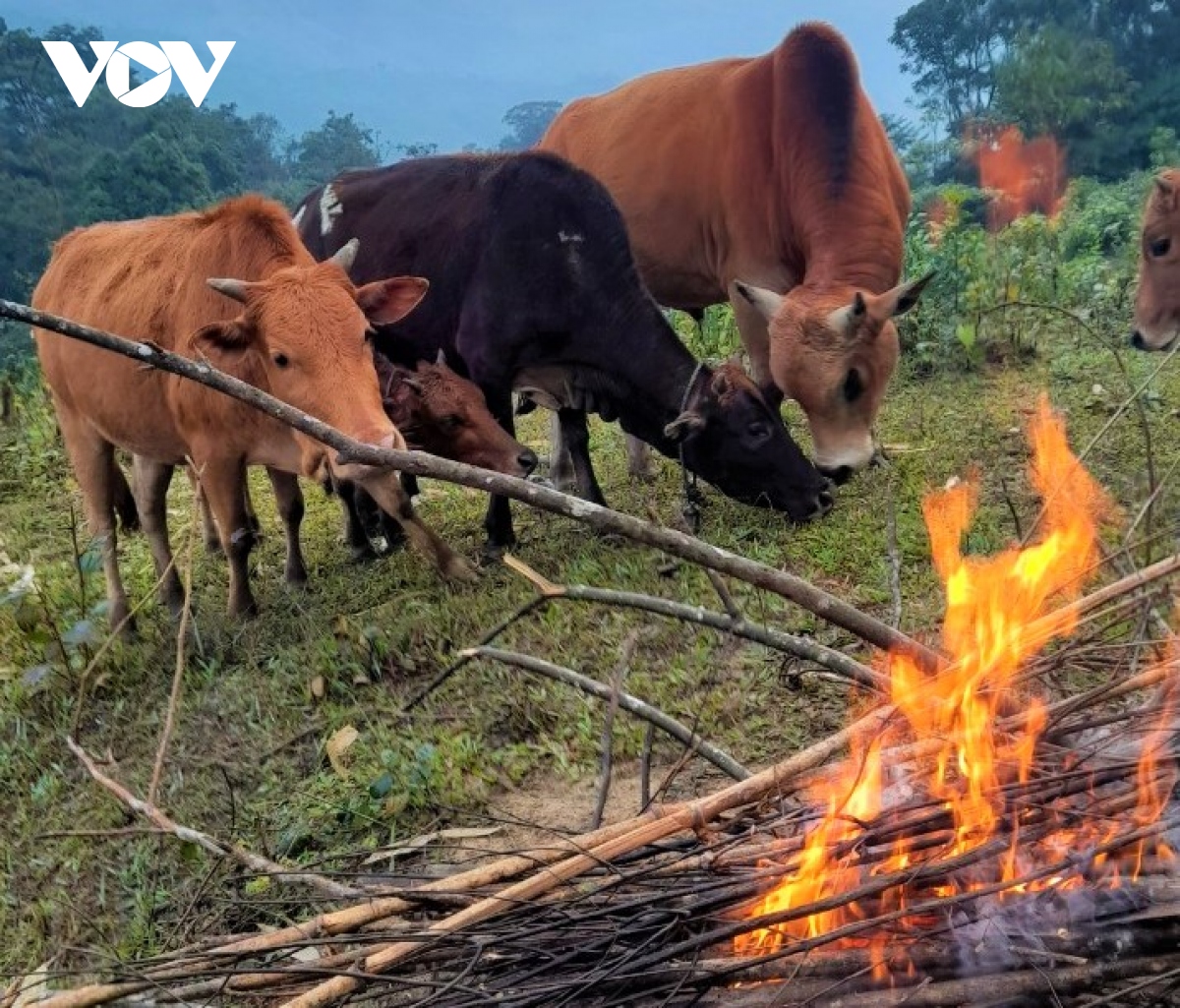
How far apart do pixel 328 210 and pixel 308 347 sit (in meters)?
2.49

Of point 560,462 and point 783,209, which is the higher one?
point 783,209

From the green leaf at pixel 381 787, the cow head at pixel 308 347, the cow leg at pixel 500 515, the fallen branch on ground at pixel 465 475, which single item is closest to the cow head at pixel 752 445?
the cow leg at pixel 500 515

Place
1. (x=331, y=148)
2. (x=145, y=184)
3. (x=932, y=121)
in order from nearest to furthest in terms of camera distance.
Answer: (x=145, y=184) < (x=932, y=121) < (x=331, y=148)

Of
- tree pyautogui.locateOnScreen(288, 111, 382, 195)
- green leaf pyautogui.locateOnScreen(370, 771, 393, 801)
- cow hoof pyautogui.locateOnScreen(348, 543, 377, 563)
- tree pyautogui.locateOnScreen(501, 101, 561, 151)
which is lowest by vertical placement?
green leaf pyautogui.locateOnScreen(370, 771, 393, 801)

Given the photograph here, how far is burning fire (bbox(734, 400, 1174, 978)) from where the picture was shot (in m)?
1.83

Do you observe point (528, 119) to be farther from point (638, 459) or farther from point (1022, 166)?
point (638, 459)

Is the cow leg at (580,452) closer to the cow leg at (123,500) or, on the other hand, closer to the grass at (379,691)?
the grass at (379,691)

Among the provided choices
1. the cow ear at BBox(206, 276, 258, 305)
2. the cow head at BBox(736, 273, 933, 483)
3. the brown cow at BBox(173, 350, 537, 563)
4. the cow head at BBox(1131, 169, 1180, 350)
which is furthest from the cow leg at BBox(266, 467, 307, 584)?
the cow head at BBox(1131, 169, 1180, 350)

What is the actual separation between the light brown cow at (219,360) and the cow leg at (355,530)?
1.16 ft

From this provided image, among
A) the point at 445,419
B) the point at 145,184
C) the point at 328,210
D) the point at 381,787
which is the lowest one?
the point at 381,787

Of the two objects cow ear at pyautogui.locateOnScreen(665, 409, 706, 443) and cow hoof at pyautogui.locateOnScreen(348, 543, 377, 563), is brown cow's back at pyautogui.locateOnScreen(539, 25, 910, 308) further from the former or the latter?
cow hoof at pyautogui.locateOnScreen(348, 543, 377, 563)

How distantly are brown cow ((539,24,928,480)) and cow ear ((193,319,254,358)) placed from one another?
2.55 metres

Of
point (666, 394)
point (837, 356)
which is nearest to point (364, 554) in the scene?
point (666, 394)

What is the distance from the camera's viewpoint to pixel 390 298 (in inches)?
196
